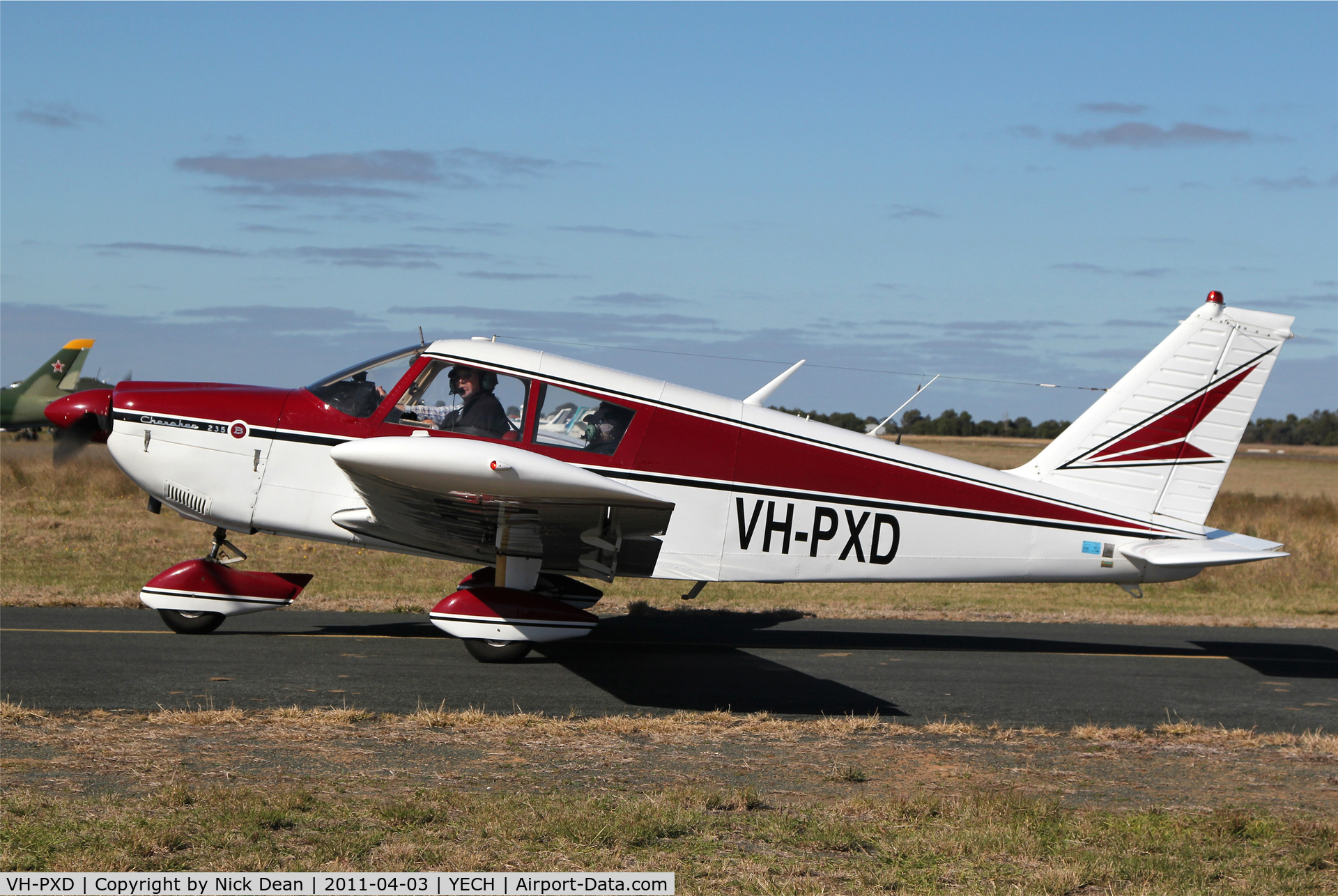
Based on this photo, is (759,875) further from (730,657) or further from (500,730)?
(730,657)

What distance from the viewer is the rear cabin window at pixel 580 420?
886cm

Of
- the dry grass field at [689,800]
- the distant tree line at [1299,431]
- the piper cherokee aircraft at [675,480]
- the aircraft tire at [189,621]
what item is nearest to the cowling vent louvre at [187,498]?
the piper cherokee aircraft at [675,480]

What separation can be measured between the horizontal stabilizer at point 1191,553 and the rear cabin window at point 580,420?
464 cm

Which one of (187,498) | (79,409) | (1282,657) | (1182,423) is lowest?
(1282,657)

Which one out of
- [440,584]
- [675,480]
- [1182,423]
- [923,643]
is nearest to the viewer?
[675,480]

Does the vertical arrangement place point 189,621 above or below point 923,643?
below

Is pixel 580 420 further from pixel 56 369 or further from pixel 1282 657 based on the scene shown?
pixel 56 369

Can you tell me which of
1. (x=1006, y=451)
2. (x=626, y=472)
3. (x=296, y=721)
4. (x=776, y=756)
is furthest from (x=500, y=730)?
(x=1006, y=451)

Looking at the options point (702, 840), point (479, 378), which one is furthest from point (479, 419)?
point (702, 840)

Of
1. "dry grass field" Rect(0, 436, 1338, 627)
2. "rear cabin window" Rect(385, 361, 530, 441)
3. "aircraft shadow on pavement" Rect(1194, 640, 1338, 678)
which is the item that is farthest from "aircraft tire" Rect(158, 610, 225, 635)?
"aircraft shadow on pavement" Rect(1194, 640, 1338, 678)

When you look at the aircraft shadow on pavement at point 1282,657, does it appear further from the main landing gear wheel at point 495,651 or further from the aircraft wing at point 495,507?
the main landing gear wheel at point 495,651

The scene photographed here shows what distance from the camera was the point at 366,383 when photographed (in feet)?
29.9
